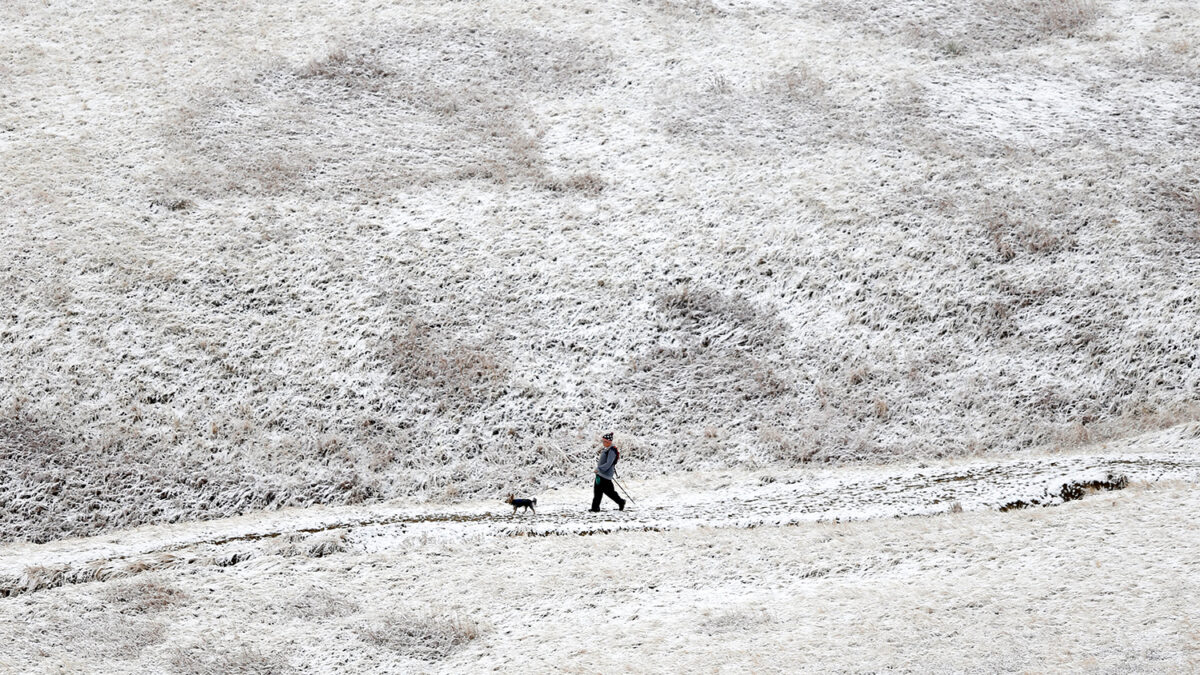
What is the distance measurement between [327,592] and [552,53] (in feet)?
89.8

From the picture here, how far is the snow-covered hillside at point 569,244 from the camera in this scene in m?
23.9

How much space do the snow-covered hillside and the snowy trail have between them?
91cm

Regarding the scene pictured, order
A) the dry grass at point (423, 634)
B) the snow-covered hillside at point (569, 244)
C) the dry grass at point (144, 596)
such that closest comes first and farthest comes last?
1. the dry grass at point (423, 634)
2. the dry grass at point (144, 596)
3. the snow-covered hillside at point (569, 244)

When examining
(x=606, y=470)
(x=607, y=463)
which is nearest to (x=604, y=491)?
(x=606, y=470)

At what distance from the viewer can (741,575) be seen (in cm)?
1750

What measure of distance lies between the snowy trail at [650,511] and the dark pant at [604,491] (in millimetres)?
250

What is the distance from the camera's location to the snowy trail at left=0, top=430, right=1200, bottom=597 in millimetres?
19438

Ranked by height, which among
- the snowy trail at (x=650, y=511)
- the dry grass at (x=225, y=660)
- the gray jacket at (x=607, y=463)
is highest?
the gray jacket at (x=607, y=463)

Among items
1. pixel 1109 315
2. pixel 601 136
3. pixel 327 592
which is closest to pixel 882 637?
pixel 327 592

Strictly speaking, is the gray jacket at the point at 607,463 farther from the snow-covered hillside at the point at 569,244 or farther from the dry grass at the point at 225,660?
the dry grass at the point at 225,660

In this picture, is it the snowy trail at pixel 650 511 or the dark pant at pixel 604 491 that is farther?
the dark pant at pixel 604 491

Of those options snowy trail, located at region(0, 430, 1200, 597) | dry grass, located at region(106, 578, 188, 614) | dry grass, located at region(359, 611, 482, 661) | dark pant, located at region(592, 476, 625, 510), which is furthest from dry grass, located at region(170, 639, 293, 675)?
dark pant, located at region(592, 476, 625, 510)

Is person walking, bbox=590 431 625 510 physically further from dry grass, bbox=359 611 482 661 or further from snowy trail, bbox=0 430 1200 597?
dry grass, bbox=359 611 482 661

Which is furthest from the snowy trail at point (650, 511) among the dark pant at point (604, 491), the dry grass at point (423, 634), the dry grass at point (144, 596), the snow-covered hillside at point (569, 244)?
the dry grass at point (423, 634)
